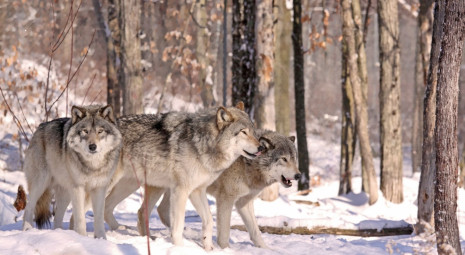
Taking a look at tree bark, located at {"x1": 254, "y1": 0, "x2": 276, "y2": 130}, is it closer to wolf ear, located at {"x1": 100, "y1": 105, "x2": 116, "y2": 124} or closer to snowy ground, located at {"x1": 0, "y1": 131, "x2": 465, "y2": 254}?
snowy ground, located at {"x1": 0, "y1": 131, "x2": 465, "y2": 254}

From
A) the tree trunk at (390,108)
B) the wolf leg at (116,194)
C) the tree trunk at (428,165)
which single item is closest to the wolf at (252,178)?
the wolf leg at (116,194)

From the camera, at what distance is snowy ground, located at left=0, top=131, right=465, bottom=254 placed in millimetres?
5266

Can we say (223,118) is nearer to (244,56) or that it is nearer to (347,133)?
(244,56)

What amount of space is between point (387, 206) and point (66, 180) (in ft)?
27.5

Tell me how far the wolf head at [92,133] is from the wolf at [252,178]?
3.59ft

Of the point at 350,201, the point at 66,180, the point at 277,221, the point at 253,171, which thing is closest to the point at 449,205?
the point at 253,171

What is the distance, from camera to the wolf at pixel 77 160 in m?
5.99

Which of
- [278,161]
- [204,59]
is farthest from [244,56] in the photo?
[204,59]

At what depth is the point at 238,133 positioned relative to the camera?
6.28 m

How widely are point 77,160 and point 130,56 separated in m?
6.47

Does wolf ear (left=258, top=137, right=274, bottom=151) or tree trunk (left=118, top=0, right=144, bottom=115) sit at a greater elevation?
tree trunk (left=118, top=0, right=144, bottom=115)

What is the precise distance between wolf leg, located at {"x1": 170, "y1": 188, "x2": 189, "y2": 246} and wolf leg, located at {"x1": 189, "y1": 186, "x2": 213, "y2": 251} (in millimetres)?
238

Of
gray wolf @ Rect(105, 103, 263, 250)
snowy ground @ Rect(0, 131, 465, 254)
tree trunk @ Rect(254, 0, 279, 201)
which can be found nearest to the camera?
snowy ground @ Rect(0, 131, 465, 254)

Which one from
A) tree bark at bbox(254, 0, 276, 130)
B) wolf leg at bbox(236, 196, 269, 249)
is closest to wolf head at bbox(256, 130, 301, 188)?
wolf leg at bbox(236, 196, 269, 249)
